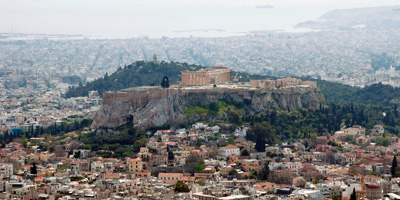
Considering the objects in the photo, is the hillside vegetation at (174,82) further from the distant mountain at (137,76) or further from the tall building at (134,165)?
the tall building at (134,165)

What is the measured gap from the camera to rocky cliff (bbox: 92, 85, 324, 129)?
258 feet

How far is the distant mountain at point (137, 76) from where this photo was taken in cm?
12256

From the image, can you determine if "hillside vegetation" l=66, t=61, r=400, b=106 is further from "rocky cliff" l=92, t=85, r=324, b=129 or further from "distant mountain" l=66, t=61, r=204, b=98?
"rocky cliff" l=92, t=85, r=324, b=129

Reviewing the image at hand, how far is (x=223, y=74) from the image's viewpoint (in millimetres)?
93500

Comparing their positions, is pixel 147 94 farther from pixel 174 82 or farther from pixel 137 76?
pixel 137 76

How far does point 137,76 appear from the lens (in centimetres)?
12569

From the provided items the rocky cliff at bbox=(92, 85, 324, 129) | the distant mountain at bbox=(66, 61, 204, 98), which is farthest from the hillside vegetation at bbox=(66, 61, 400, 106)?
the rocky cliff at bbox=(92, 85, 324, 129)

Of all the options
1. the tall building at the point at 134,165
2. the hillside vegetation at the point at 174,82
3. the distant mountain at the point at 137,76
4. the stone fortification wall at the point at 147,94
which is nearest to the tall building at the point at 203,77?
the stone fortification wall at the point at 147,94

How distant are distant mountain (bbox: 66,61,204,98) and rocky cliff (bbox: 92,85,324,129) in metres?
34.3

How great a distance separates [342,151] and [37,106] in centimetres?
5672

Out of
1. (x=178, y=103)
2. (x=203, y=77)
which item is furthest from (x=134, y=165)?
(x=203, y=77)

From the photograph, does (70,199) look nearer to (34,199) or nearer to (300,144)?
(34,199)

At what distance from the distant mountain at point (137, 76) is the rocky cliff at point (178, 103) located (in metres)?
34.3

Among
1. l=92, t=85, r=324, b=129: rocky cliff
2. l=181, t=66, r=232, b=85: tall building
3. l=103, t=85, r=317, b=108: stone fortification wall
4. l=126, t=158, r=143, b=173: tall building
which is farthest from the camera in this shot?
l=181, t=66, r=232, b=85: tall building
